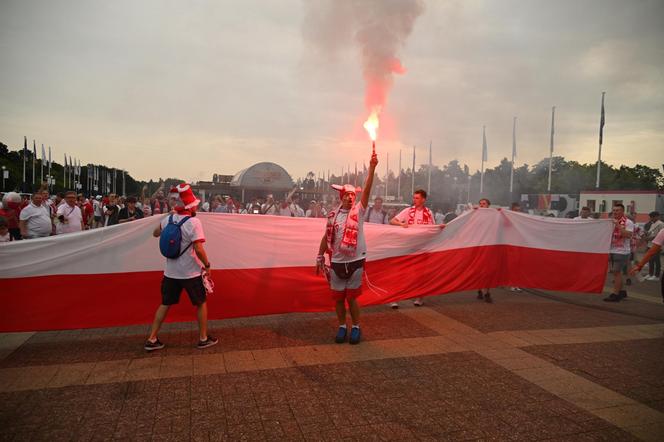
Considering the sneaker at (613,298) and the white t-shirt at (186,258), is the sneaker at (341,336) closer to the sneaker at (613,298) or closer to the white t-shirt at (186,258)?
the white t-shirt at (186,258)

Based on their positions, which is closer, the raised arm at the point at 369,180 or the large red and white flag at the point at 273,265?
the large red and white flag at the point at 273,265

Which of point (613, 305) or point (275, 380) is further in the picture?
point (613, 305)

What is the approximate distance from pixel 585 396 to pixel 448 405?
1348 mm

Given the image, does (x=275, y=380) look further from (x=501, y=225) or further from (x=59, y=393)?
(x=501, y=225)

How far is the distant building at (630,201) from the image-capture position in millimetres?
24281

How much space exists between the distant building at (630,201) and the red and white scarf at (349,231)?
2286 centimetres

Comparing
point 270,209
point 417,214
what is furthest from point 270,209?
point 417,214

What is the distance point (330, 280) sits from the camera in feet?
17.5

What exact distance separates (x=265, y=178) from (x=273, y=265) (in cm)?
3597

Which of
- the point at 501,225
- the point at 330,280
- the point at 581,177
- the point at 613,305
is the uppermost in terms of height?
the point at 581,177

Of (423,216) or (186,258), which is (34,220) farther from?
(423,216)

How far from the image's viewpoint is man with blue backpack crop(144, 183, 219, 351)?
4695 millimetres

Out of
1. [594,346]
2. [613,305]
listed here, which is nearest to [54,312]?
[594,346]

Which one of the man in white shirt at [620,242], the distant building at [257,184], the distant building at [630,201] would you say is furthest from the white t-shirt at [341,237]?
the distant building at [257,184]
